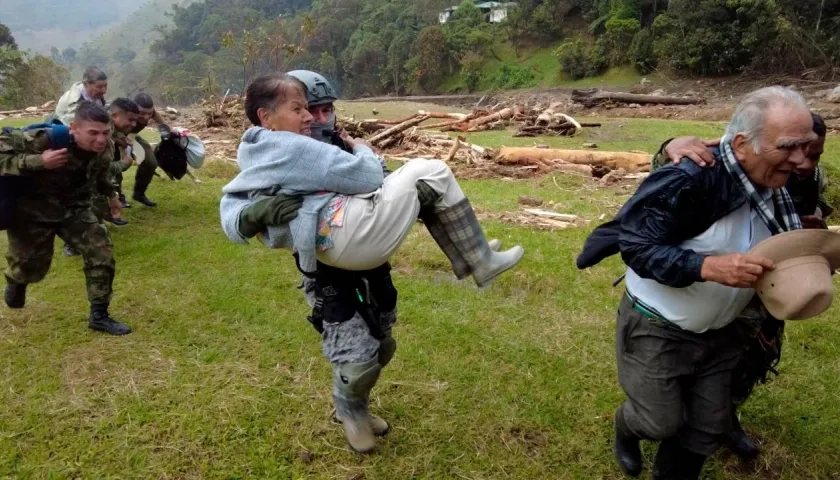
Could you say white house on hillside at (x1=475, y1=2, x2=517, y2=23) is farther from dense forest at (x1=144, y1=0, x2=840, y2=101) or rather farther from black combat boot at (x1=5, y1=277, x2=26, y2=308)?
black combat boot at (x1=5, y1=277, x2=26, y2=308)

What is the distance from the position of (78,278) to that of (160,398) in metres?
2.99

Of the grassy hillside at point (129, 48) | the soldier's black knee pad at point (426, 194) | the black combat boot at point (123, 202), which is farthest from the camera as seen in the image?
the grassy hillside at point (129, 48)

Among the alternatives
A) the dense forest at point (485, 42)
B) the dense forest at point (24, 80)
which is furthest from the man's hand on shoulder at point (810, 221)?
the dense forest at point (24, 80)

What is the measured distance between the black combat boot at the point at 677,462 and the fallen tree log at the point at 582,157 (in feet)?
29.2

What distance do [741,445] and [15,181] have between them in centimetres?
522

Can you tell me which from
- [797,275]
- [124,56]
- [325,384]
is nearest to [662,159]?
[797,275]

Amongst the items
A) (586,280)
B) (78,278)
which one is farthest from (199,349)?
(586,280)

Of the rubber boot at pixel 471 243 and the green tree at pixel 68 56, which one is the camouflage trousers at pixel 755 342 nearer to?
the rubber boot at pixel 471 243

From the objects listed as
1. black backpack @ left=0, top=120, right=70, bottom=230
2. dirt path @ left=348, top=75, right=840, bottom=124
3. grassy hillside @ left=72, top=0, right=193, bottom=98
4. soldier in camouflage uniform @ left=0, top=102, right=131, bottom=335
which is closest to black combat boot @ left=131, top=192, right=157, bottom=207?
soldier in camouflage uniform @ left=0, top=102, right=131, bottom=335

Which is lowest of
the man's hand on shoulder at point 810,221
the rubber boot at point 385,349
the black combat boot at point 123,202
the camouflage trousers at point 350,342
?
the black combat boot at point 123,202

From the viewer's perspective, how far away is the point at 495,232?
23.2ft

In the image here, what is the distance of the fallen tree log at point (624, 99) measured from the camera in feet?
79.9

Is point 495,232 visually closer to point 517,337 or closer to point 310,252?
point 517,337

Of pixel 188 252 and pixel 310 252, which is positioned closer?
pixel 310 252
